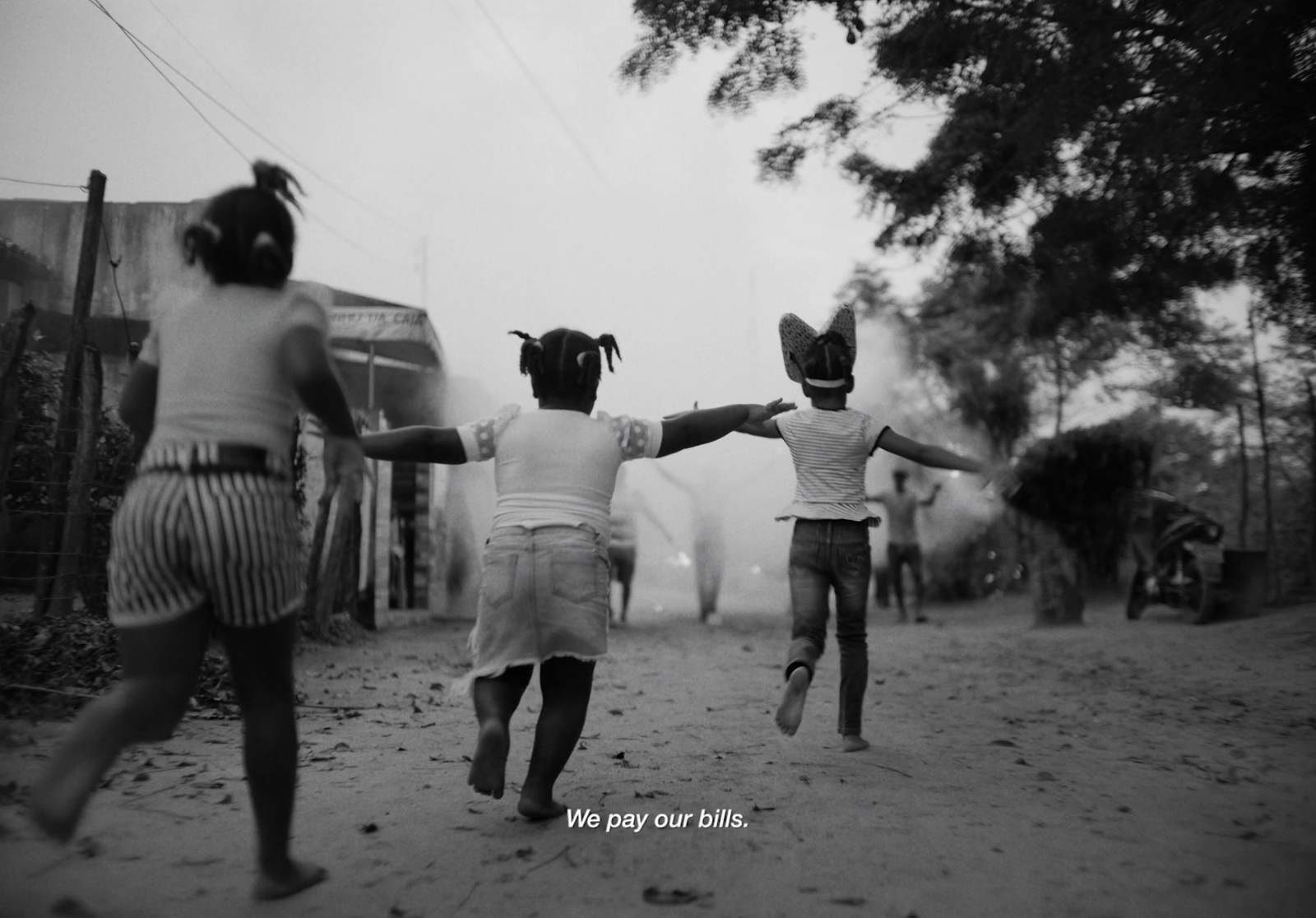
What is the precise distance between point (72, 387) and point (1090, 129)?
677 cm

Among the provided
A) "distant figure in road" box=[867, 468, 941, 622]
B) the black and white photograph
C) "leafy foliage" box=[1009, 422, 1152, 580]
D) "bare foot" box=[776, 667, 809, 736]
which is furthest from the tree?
"distant figure in road" box=[867, 468, 941, 622]

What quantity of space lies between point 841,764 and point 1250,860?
5.81 ft

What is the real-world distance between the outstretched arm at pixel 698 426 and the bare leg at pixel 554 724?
826 mm

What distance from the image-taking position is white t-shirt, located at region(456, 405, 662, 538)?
342 cm

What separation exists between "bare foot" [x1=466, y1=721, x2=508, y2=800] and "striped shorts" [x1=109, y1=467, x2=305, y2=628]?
2.71ft

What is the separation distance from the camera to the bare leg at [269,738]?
102 inches

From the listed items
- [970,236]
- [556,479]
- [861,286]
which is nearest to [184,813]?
[556,479]

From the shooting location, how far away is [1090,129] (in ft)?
22.4

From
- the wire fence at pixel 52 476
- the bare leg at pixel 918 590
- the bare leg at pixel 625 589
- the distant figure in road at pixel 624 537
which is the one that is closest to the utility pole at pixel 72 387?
the wire fence at pixel 52 476

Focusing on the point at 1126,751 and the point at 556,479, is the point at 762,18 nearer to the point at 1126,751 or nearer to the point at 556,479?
the point at 556,479

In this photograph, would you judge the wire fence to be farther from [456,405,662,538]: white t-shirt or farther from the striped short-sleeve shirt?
the striped short-sleeve shirt

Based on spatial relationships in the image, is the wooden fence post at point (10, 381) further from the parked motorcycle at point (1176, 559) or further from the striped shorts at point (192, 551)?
the parked motorcycle at point (1176, 559)

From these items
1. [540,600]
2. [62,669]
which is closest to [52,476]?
[62,669]
